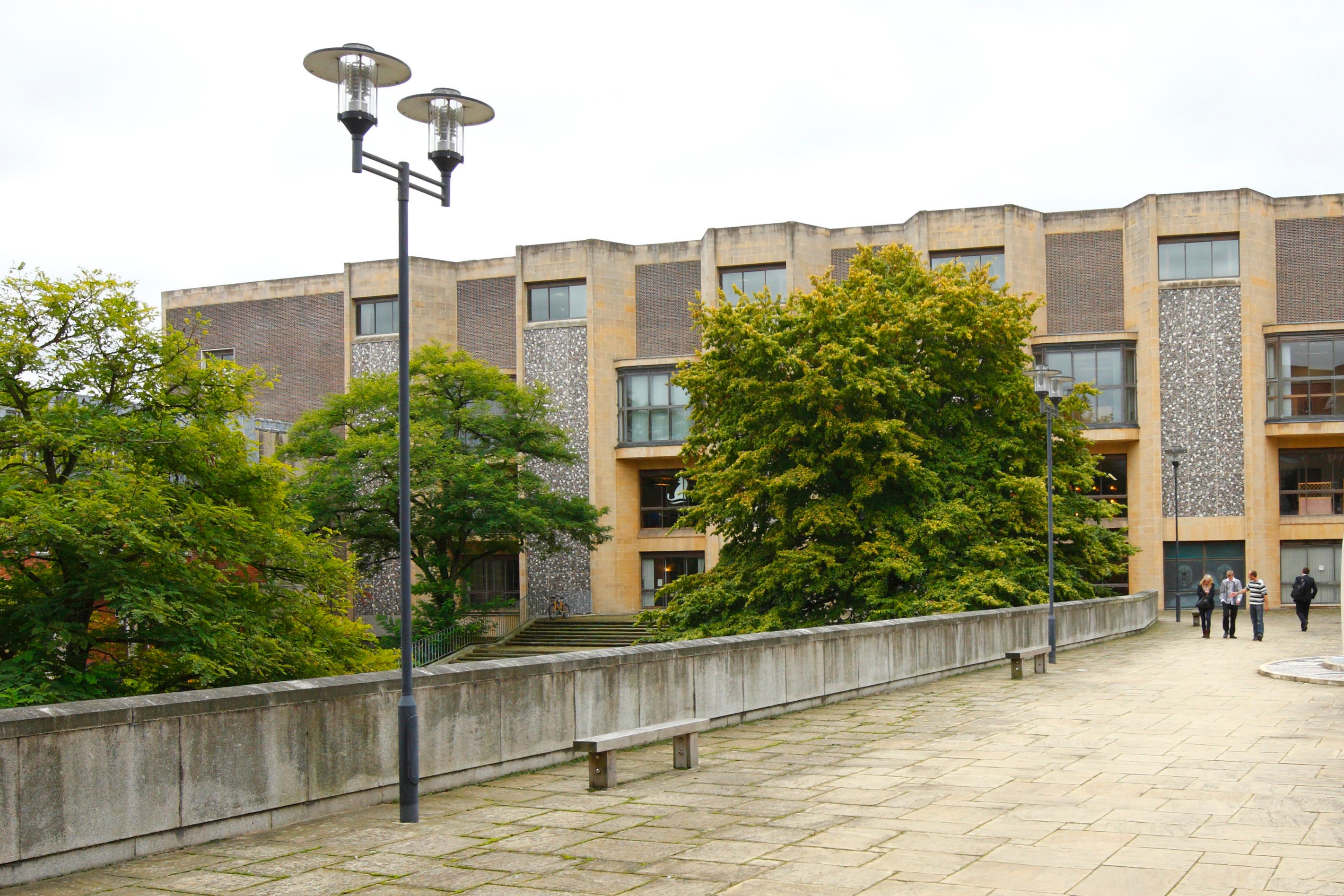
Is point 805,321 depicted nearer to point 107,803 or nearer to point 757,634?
point 757,634

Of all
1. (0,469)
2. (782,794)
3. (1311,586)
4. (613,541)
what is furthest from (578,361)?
(782,794)

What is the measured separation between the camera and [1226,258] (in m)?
46.8

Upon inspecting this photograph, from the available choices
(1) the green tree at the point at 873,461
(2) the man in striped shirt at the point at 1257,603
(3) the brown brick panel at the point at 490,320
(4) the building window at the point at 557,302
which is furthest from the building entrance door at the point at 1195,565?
(3) the brown brick panel at the point at 490,320

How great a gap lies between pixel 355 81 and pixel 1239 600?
2622 cm

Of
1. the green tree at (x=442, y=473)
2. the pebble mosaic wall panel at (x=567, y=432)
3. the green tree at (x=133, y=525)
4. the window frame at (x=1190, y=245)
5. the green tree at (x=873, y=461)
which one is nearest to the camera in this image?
the green tree at (x=133, y=525)

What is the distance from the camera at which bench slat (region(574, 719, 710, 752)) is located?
31.5 ft

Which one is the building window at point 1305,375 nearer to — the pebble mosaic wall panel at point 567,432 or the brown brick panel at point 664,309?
the brown brick panel at point 664,309

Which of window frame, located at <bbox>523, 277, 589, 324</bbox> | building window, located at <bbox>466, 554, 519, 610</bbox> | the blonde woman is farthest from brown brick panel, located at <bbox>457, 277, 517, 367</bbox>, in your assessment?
the blonde woman

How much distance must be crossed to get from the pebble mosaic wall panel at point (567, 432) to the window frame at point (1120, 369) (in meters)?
18.5

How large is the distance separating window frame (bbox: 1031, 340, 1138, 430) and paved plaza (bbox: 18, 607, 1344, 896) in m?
35.6

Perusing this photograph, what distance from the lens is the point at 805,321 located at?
31562 millimetres

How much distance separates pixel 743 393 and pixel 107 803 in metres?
25.0

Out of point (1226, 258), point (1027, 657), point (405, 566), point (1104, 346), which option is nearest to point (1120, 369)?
point (1104, 346)

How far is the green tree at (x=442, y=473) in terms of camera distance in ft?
136
